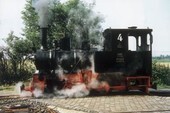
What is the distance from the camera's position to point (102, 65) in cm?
1433

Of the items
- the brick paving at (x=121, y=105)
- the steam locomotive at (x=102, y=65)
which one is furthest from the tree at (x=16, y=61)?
the brick paving at (x=121, y=105)

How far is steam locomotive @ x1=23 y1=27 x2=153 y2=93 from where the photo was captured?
556 inches

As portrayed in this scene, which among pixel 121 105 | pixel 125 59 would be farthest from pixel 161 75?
pixel 121 105

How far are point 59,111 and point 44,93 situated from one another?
13.6ft

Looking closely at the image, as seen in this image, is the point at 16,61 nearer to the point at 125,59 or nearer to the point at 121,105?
the point at 125,59

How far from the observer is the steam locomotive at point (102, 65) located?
46.4ft

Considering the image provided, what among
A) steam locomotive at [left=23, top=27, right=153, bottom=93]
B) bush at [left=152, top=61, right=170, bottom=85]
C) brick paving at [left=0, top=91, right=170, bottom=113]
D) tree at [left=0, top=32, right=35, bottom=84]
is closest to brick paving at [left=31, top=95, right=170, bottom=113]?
brick paving at [left=0, top=91, right=170, bottom=113]

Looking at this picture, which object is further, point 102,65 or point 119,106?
point 102,65

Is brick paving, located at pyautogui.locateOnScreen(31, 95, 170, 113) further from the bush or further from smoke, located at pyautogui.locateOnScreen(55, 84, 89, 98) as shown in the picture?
the bush

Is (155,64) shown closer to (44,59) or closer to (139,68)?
(139,68)

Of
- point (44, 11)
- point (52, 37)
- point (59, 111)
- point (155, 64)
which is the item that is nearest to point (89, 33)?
point (52, 37)

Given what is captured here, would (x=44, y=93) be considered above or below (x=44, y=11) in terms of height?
below

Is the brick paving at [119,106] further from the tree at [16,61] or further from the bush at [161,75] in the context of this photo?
the tree at [16,61]

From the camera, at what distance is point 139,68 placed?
47.6 ft
